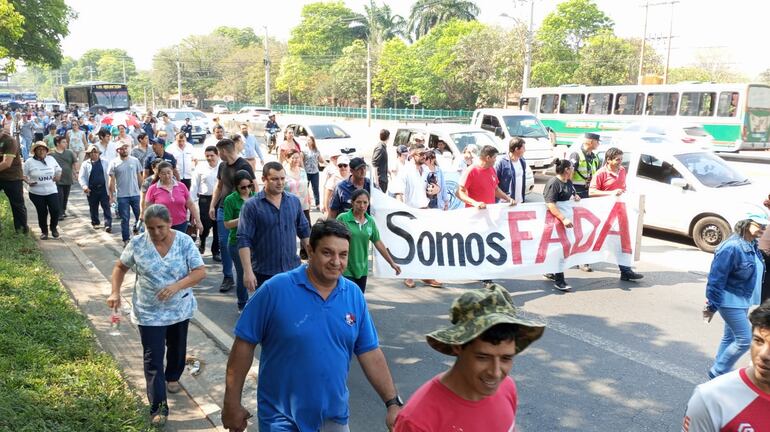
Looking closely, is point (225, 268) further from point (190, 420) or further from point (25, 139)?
point (25, 139)

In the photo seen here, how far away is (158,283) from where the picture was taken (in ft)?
14.2

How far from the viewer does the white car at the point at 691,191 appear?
969cm

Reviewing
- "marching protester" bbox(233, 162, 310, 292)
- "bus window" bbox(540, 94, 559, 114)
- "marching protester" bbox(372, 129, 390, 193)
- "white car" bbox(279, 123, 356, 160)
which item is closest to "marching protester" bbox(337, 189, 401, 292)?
"marching protester" bbox(233, 162, 310, 292)

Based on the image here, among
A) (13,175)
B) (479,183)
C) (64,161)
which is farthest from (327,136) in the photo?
(479,183)

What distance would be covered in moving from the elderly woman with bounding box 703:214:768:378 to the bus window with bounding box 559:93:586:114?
78.2ft

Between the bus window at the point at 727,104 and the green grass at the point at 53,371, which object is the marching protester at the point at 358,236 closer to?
the green grass at the point at 53,371

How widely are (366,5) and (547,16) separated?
33.5 metres

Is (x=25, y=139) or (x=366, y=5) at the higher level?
(x=366, y=5)

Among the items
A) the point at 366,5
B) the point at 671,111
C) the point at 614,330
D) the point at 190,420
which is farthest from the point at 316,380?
the point at 366,5

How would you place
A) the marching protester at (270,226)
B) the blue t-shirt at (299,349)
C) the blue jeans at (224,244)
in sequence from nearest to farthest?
the blue t-shirt at (299,349)
the marching protester at (270,226)
the blue jeans at (224,244)

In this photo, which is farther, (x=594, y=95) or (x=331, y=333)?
(x=594, y=95)

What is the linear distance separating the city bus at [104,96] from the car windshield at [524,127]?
3059 centimetres

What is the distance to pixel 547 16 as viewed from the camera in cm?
5469

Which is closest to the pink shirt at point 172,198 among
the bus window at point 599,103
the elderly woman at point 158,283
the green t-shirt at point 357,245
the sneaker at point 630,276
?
the green t-shirt at point 357,245
